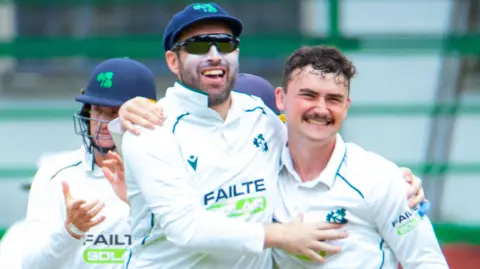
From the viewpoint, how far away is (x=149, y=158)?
3.51 meters

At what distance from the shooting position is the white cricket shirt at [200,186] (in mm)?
3443

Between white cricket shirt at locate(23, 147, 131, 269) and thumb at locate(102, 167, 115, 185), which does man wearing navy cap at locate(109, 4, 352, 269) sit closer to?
thumb at locate(102, 167, 115, 185)

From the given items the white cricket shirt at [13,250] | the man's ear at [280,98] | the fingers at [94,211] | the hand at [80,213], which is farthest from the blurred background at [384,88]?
the man's ear at [280,98]

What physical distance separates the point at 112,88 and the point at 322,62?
50.6 inches

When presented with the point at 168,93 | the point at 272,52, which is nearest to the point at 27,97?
the point at 272,52

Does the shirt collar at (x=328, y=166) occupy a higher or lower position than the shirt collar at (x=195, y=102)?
lower

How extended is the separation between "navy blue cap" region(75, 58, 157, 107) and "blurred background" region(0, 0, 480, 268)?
3.47 meters

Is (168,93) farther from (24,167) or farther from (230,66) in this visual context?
(24,167)

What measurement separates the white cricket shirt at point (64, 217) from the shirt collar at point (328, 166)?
3.09 feet

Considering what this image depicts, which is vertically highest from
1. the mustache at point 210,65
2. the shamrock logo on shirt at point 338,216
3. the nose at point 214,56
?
the nose at point 214,56

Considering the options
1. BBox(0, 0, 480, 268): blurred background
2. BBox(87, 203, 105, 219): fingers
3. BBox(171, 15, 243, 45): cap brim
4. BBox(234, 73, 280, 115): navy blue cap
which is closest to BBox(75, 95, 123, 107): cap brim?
BBox(234, 73, 280, 115): navy blue cap

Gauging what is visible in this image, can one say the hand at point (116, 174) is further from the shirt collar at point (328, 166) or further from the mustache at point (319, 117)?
the mustache at point (319, 117)

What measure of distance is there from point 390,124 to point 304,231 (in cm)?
535

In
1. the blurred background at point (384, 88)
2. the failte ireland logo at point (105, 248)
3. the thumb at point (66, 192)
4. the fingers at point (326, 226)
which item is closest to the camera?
the fingers at point (326, 226)
